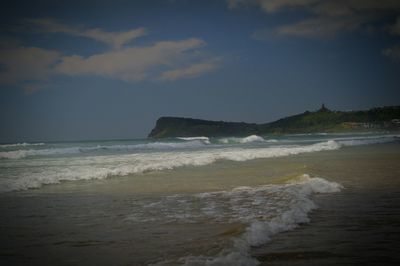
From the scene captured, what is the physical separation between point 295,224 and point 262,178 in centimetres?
671

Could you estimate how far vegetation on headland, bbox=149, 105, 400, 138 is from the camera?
8392 cm

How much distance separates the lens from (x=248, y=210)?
8156mm

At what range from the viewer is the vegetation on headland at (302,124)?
8392 centimetres

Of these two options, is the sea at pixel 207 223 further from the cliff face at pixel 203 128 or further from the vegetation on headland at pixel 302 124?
the cliff face at pixel 203 128

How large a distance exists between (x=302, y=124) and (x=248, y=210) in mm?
88093

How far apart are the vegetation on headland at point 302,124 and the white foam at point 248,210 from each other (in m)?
76.1

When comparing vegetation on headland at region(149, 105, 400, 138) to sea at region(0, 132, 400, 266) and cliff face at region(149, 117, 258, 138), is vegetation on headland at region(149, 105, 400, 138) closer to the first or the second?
cliff face at region(149, 117, 258, 138)

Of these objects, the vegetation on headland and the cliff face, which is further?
the cliff face

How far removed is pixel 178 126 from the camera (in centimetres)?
9769

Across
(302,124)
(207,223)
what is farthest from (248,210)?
(302,124)

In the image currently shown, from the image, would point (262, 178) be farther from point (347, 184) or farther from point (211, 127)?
point (211, 127)

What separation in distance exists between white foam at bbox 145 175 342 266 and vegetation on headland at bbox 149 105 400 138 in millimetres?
76078

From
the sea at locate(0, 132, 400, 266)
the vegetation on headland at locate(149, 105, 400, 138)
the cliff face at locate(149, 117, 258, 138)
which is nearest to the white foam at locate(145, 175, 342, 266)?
the sea at locate(0, 132, 400, 266)

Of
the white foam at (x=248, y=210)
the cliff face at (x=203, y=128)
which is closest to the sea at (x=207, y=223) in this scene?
the white foam at (x=248, y=210)
